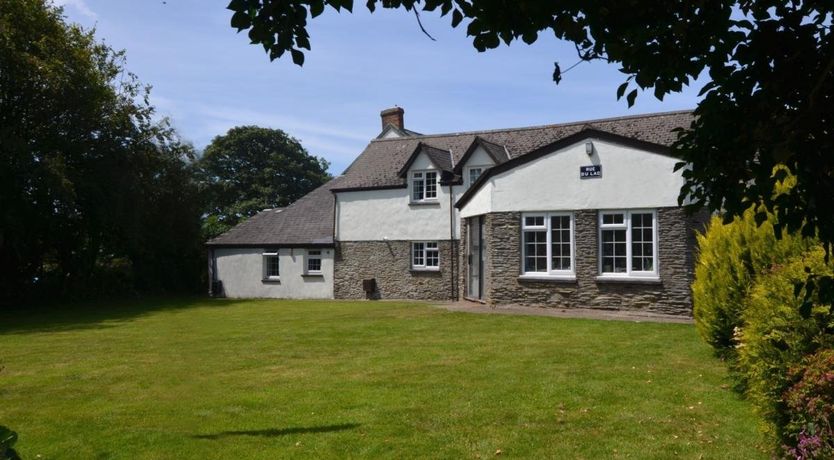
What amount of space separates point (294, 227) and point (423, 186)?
7445mm

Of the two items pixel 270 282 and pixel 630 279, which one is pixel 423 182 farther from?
pixel 630 279

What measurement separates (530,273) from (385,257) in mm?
9268

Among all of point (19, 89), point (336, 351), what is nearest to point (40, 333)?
point (336, 351)

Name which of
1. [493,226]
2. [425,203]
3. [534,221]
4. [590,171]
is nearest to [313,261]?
[425,203]

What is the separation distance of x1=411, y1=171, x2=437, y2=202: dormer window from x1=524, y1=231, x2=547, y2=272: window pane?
24.9 feet

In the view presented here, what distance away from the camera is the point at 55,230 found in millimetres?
29844

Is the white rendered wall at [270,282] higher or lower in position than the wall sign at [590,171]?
lower

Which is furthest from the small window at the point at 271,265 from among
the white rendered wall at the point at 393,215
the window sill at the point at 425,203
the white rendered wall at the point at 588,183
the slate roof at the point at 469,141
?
the white rendered wall at the point at 588,183

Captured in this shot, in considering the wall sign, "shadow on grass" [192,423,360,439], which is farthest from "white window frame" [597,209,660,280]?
"shadow on grass" [192,423,360,439]

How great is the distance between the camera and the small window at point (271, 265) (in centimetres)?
3106

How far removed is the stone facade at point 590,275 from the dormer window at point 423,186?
6068 mm

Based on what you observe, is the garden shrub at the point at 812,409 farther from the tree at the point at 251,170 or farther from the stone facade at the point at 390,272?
the tree at the point at 251,170

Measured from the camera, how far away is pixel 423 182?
90.9ft

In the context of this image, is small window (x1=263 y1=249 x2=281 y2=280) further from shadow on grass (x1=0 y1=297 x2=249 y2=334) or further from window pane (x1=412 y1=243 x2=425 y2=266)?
window pane (x1=412 y1=243 x2=425 y2=266)
